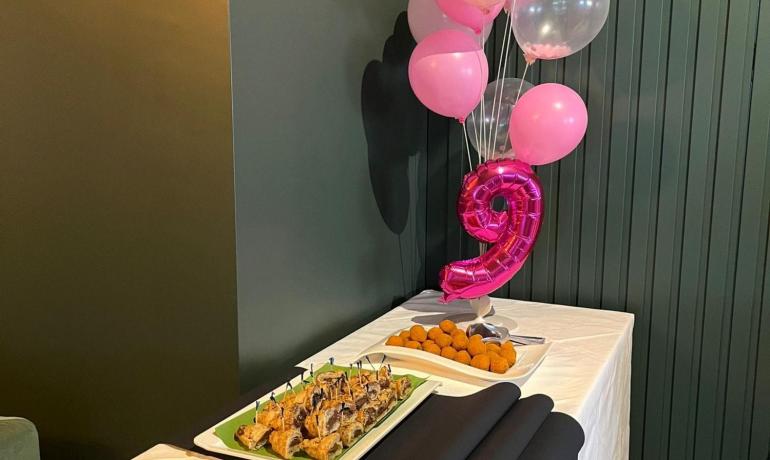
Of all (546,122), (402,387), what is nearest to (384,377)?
(402,387)

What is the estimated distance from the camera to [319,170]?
1621 millimetres

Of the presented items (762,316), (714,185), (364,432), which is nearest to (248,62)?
(364,432)

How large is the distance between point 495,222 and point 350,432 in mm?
813

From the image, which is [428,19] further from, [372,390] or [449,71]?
[372,390]

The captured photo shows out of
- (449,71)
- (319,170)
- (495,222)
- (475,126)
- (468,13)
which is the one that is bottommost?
(495,222)

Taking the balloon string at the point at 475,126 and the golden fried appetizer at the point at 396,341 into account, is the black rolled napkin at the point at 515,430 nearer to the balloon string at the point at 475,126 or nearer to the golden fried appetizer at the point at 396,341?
the golden fried appetizer at the point at 396,341

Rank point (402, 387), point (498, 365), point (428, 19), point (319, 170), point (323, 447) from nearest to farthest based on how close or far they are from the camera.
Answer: point (323, 447) → point (402, 387) → point (498, 365) → point (319, 170) → point (428, 19)

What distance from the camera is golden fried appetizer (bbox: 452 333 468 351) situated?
1.49 m

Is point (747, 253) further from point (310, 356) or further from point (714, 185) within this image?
point (310, 356)

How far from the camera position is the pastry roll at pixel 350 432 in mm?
1071

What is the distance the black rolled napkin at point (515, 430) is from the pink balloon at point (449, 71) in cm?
71

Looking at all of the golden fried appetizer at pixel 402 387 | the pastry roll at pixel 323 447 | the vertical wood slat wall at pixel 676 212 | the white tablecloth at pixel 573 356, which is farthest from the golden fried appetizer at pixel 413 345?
the vertical wood slat wall at pixel 676 212

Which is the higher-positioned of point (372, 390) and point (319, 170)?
point (319, 170)

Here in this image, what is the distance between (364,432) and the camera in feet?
3.65
